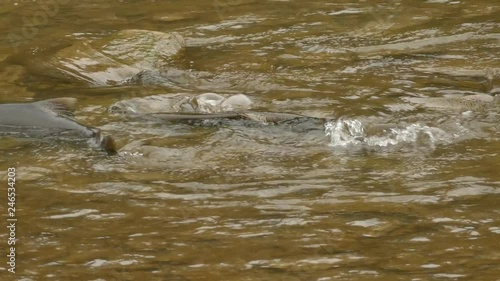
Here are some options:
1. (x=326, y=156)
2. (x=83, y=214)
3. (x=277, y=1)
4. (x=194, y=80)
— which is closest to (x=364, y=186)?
(x=326, y=156)

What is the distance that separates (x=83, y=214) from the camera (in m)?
4.84

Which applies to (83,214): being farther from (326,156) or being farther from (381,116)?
(381,116)

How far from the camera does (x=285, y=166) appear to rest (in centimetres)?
539

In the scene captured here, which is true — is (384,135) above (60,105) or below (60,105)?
below

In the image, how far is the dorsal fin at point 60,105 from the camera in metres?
6.38

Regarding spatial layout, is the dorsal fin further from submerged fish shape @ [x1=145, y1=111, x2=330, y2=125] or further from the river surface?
submerged fish shape @ [x1=145, y1=111, x2=330, y2=125]

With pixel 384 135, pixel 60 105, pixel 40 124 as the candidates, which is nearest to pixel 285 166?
pixel 384 135

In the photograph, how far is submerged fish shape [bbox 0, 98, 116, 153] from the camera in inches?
235

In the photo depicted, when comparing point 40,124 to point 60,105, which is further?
point 60,105

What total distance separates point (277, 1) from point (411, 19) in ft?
4.58

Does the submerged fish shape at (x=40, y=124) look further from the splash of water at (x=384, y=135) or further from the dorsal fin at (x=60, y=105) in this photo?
the splash of water at (x=384, y=135)

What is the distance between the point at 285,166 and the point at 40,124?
158 cm

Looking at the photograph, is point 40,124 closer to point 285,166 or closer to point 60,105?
point 60,105

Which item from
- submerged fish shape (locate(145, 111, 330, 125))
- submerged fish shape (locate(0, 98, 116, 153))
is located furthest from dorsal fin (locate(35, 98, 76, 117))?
submerged fish shape (locate(145, 111, 330, 125))
